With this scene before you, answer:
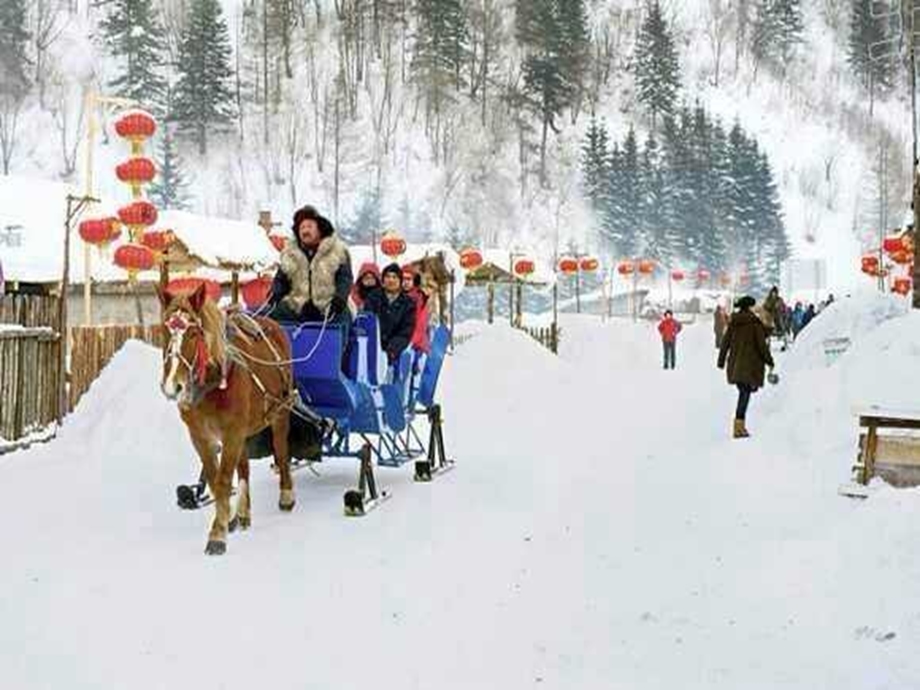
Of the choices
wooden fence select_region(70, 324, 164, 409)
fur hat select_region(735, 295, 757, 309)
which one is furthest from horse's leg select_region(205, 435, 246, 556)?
fur hat select_region(735, 295, 757, 309)

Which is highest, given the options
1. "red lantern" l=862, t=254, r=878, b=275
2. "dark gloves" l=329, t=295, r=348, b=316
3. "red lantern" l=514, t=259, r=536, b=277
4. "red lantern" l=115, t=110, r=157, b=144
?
"red lantern" l=115, t=110, r=157, b=144

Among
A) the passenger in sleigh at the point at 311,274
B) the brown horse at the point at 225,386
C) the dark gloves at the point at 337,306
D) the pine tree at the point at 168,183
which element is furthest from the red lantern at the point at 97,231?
the pine tree at the point at 168,183

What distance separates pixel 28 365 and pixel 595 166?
206ft

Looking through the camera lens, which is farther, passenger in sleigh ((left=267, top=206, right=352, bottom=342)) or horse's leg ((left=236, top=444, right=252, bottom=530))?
passenger in sleigh ((left=267, top=206, right=352, bottom=342))

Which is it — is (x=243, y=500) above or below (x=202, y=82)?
below

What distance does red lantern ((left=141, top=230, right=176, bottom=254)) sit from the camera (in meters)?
25.1

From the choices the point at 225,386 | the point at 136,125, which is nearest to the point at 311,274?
the point at 225,386

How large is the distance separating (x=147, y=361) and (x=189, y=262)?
17.2 m

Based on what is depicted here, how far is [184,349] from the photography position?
674 centimetres

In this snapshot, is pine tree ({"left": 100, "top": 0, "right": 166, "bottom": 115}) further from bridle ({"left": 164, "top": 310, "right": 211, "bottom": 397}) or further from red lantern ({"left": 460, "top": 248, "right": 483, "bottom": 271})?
bridle ({"left": 164, "top": 310, "right": 211, "bottom": 397})

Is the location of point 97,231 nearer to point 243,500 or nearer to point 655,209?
point 243,500

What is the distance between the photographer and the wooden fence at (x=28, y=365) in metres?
10.5

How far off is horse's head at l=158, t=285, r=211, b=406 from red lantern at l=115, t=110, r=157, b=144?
1662 cm

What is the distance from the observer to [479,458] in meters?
11.8
